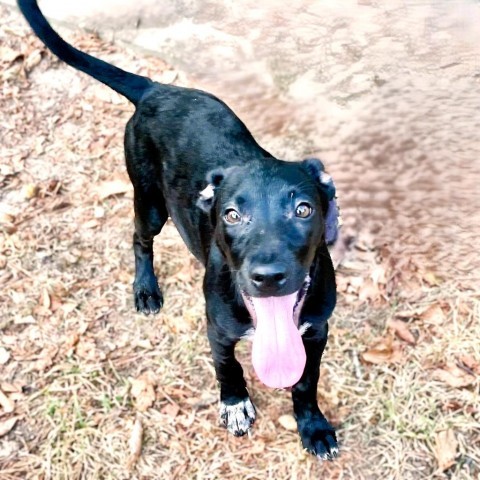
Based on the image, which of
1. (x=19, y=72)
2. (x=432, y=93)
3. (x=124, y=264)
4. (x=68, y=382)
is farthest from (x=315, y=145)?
(x=19, y=72)

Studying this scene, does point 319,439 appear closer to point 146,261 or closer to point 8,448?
point 146,261

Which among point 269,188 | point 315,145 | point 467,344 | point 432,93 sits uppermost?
point 269,188

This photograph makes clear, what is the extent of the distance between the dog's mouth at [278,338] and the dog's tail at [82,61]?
5.59 feet

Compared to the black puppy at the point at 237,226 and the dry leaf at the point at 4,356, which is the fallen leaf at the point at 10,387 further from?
the black puppy at the point at 237,226

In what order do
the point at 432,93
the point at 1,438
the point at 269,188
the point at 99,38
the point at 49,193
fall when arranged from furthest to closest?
A: the point at 99,38
the point at 49,193
the point at 432,93
the point at 1,438
the point at 269,188

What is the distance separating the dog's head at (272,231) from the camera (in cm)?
333

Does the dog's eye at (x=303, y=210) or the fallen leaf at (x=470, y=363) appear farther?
the fallen leaf at (x=470, y=363)

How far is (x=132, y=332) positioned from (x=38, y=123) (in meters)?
2.39

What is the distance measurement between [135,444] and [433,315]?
210 centimetres

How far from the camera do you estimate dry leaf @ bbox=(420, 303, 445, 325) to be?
4.97 metres

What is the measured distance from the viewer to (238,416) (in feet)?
14.9

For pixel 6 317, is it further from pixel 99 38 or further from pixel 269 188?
pixel 99 38

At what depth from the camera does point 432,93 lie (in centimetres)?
547

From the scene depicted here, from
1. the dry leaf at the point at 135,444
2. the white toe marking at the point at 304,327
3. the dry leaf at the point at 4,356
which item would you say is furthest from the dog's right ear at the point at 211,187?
the dry leaf at the point at 4,356
